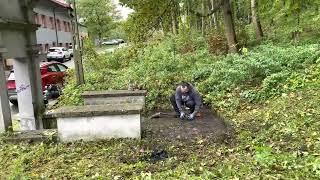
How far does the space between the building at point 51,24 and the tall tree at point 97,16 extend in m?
2.92

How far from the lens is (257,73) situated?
505 inches

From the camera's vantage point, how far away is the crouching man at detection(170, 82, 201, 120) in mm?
11250

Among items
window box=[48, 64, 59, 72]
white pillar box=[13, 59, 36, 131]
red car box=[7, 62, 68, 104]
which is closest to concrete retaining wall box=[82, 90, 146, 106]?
white pillar box=[13, 59, 36, 131]

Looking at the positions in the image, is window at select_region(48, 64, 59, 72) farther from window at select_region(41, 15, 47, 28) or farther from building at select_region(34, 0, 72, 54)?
window at select_region(41, 15, 47, 28)

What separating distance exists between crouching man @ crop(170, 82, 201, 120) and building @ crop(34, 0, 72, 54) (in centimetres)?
3022

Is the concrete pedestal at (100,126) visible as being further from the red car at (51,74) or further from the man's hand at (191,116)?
the red car at (51,74)

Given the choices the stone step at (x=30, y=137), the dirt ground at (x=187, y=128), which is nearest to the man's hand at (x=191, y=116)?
the dirt ground at (x=187, y=128)

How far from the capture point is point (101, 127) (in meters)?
9.77

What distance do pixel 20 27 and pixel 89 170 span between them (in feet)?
17.3

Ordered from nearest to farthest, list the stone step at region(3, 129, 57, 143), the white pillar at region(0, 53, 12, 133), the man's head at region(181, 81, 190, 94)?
the stone step at region(3, 129, 57, 143) < the white pillar at region(0, 53, 12, 133) < the man's head at region(181, 81, 190, 94)

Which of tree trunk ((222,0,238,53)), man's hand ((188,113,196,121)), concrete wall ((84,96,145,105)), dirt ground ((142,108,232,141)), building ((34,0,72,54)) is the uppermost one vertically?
building ((34,0,72,54))

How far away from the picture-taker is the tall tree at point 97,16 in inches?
2181

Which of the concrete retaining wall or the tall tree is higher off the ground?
the tall tree

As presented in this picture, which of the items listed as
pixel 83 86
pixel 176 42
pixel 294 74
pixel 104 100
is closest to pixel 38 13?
pixel 176 42
